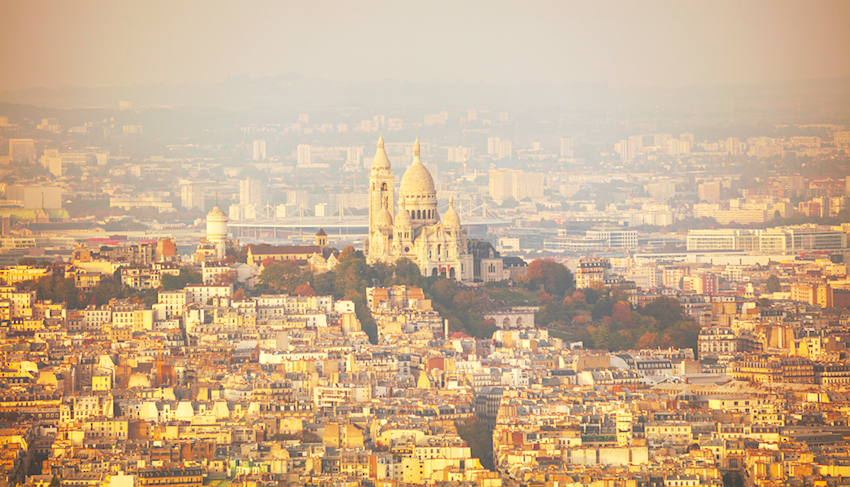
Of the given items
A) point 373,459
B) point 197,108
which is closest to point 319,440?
point 373,459

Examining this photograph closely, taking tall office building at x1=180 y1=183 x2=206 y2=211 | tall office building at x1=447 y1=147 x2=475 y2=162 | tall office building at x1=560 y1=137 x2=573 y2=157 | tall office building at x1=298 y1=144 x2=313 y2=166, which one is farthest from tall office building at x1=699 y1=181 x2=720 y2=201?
tall office building at x1=298 y1=144 x2=313 y2=166

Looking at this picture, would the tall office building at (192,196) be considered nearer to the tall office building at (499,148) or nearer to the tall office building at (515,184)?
the tall office building at (515,184)

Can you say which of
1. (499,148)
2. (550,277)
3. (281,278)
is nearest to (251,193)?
(499,148)

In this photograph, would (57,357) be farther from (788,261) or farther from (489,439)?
(788,261)

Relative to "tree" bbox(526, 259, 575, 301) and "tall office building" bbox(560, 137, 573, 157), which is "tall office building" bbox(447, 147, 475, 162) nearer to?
"tall office building" bbox(560, 137, 573, 157)

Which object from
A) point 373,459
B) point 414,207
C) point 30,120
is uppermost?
point 30,120
